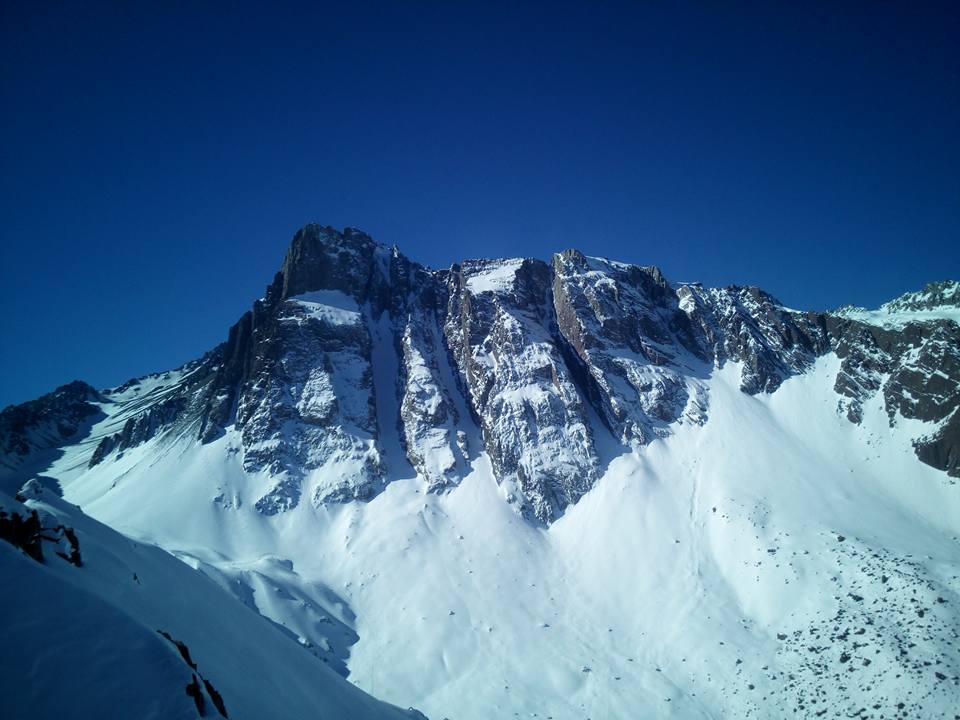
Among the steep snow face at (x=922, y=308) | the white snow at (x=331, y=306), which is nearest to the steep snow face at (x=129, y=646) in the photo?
the white snow at (x=331, y=306)

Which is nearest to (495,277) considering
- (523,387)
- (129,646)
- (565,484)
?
(523,387)

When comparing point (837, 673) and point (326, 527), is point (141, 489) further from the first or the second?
point (837, 673)

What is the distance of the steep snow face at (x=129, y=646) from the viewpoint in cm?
875

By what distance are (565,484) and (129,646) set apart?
76.9m

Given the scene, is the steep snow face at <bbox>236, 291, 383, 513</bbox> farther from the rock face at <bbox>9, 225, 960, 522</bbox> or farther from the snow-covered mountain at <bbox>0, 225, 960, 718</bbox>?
the snow-covered mountain at <bbox>0, 225, 960, 718</bbox>

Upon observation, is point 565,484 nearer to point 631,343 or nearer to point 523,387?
point 523,387

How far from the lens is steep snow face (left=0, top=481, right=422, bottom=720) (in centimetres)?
875

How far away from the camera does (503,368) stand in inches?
3856

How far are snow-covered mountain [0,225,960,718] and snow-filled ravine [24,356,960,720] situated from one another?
0.32 m

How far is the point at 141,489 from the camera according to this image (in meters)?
89.8

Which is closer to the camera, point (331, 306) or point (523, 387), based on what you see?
point (523, 387)

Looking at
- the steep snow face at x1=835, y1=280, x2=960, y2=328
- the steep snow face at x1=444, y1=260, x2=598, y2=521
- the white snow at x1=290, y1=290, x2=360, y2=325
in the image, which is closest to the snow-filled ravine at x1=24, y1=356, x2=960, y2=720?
the steep snow face at x1=444, y1=260, x2=598, y2=521

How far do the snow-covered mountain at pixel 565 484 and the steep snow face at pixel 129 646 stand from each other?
118 ft

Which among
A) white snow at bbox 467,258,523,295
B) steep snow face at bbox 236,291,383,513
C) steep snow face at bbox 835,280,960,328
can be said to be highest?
white snow at bbox 467,258,523,295
